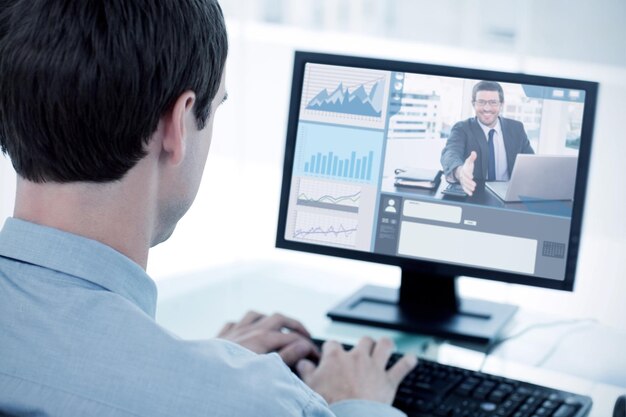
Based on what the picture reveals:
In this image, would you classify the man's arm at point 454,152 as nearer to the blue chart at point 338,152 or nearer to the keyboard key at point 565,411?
the blue chart at point 338,152

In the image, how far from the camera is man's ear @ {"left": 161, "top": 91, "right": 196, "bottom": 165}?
2.76 feet

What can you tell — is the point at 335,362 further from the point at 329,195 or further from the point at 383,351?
the point at 329,195

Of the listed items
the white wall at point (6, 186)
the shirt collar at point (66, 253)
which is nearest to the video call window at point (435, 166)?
the shirt collar at point (66, 253)

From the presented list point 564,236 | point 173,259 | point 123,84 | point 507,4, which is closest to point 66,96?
point 123,84

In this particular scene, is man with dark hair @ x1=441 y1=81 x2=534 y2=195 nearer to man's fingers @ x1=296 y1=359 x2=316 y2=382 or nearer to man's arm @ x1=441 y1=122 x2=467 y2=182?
man's arm @ x1=441 y1=122 x2=467 y2=182

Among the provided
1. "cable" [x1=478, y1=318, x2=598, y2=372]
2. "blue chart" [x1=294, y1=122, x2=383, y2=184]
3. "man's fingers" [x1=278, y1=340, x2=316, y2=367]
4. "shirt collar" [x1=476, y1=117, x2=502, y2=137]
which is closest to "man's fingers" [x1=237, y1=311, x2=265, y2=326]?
"man's fingers" [x1=278, y1=340, x2=316, y2=367]

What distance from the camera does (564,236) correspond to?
4.42 ft

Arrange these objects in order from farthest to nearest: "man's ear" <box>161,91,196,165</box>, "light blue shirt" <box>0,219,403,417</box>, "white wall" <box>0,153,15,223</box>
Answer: "white wall" <box>0,153,15,223</box> → "man's ear" <box>161,91,196,165</box> → "light blue shirt" <box>0,219,403,417</box>

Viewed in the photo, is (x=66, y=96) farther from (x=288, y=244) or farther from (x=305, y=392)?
(x=288, y=244)

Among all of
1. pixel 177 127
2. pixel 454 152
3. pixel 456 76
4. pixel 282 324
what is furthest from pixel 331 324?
pixel 177 127

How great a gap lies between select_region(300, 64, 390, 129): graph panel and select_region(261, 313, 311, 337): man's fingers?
335 mm

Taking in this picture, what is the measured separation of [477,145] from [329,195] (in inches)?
10.0

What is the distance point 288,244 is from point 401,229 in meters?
0.20

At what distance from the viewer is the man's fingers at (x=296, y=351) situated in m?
1.24
